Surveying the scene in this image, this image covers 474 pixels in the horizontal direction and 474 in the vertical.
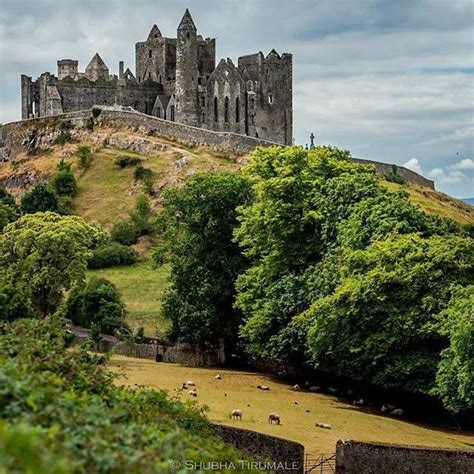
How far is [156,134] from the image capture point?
96750mm

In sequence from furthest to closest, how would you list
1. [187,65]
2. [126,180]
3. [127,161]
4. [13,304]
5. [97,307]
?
[187,65] < [127,161] < [126,180] < [97,307] < [13,304]

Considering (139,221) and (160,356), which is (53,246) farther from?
(139,221)

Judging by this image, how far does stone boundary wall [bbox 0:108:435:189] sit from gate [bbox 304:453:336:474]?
60.0 m

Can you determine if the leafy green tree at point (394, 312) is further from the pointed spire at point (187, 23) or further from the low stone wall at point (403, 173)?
the pointed spire at point (187, 23)

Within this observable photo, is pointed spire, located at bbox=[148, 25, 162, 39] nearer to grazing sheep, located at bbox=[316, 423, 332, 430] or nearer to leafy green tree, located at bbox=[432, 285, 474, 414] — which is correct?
Result: leafy green tree, located at bbox=[432, 285, 474, 414]

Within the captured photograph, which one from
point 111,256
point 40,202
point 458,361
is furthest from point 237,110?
point 458,361

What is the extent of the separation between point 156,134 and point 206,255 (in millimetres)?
37086

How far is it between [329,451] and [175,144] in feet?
205

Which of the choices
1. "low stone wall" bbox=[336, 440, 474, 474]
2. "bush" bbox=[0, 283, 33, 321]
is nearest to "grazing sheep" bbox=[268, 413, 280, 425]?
"low stone wall" bbox=[336, 440, 474, 474]

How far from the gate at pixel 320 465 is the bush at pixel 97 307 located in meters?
35.4

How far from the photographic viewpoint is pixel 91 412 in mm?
15352

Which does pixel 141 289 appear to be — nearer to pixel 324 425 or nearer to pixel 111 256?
pixel 111 256

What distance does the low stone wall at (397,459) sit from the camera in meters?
31.1

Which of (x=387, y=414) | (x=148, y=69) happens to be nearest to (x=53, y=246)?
(x=387, y=414)
